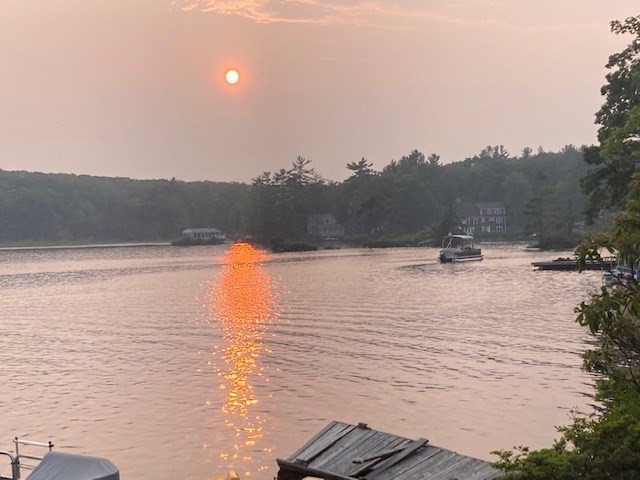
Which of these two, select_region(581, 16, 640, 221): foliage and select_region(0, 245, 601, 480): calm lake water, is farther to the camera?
select_region(581, 16, 640, 221): foliage

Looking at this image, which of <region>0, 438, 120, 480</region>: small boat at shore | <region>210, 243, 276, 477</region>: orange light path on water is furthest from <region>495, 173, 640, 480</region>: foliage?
<region>210, 243, 276, 477</region>: orange light path on water

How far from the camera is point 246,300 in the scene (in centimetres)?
7862

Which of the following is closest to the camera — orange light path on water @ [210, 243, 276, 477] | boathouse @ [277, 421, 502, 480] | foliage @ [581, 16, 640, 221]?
boathouse @ [277, 421, 502, 480]

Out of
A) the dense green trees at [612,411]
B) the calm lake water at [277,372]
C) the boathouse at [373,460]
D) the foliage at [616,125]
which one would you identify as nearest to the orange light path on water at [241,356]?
the calm lake water at [277,372]

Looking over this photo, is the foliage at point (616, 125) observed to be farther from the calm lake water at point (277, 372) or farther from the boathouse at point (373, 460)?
the boathouse at point (373, 460)

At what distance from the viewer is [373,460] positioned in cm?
1747

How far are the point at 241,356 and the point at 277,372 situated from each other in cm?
613

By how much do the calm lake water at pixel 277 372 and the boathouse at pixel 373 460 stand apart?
4656 millimetres

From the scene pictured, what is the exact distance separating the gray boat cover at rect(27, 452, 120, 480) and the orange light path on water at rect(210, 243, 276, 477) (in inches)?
330

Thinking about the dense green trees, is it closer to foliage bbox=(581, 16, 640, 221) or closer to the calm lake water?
the calm lake water

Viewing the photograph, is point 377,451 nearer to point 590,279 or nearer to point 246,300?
point 246,300

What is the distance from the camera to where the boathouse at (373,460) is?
16.6m

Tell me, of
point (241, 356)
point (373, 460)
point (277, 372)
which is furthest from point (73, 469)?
point (241, 356)

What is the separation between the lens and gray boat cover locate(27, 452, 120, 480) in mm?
14961
